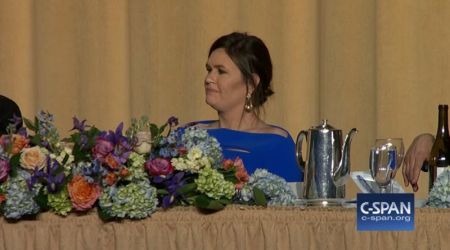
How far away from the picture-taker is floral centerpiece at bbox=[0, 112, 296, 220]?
6.30 ft

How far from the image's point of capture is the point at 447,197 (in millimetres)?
1937

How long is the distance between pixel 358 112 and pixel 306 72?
0.22 m

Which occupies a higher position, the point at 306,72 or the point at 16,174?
the point at 306,72

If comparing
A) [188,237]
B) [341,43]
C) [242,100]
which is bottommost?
[188,237]

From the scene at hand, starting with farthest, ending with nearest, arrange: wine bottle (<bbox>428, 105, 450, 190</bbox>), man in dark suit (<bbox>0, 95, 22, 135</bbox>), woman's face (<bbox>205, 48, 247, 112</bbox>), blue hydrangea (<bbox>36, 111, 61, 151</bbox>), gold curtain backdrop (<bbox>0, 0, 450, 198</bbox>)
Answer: gold curtain backdrop (<bbox>0, 0, 450, 198</bbox>) < woman's face (<bbox>205, 48, 247, 112</bbox>) < man in dark suit (<bbox>0, 95, 22, 135</bbox>) < wine bottle (<bbox>428, 105, 450, 190</bbox>) < blue hydrangea (<bbox>36, 111, 61, 151</bbox>)

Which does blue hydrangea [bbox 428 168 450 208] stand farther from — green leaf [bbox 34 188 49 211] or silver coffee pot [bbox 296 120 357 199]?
green leaf [bbox 34 188 49 211]

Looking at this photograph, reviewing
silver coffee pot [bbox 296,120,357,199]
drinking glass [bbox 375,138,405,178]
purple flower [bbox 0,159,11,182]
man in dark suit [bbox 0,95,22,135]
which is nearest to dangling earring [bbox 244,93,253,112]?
man in dark suit [bbox 0,95,22,135]

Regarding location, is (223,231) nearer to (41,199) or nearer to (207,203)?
(207,203)

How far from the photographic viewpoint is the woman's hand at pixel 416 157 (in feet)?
7.55

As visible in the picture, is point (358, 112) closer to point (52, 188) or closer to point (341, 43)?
point (341, 43)

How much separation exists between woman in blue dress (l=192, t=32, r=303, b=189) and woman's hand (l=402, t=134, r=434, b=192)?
1.55ft

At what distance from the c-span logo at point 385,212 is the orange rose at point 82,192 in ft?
1.56

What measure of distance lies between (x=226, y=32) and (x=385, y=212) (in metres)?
1.84

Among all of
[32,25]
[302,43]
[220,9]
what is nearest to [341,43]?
[302,43]
